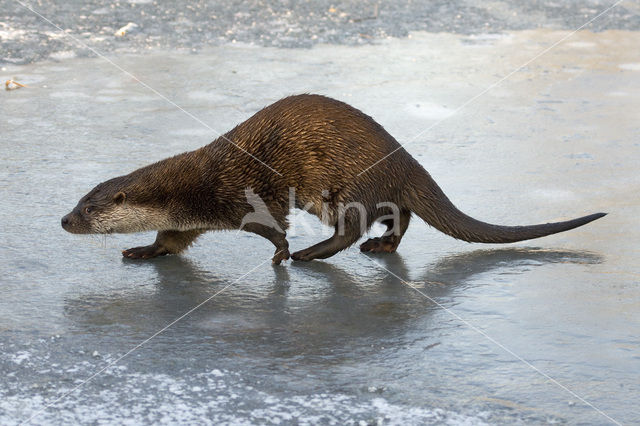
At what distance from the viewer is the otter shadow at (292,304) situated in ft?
8.68

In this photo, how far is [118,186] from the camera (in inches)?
133

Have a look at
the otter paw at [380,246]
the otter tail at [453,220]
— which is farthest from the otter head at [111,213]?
the otter tail at [453,220]

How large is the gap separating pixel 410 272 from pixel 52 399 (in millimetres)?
1369

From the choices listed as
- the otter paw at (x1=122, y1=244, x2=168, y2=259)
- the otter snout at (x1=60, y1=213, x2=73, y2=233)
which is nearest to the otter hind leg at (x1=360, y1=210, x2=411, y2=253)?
the otter paw at (x1=122, y1=244, x2=168, y2=259)

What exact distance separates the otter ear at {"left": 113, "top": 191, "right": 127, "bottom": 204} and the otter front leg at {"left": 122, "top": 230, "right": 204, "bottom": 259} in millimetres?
179

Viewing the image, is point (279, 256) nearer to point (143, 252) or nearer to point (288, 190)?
point (288, 190)

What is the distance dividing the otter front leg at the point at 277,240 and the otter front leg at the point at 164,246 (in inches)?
10.8

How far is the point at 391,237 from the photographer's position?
11.1ft

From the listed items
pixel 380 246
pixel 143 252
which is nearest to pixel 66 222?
pixel 143 252

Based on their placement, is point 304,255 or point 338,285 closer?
point 338,285

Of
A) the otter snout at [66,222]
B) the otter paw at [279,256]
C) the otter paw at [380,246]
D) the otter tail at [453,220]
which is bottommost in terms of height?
the otter paw at [279,256]

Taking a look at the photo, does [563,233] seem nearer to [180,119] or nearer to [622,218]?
[622,218]

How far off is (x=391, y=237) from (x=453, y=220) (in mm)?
237

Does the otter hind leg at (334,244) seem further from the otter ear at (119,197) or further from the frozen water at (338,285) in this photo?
the otter ear at (119,197)
